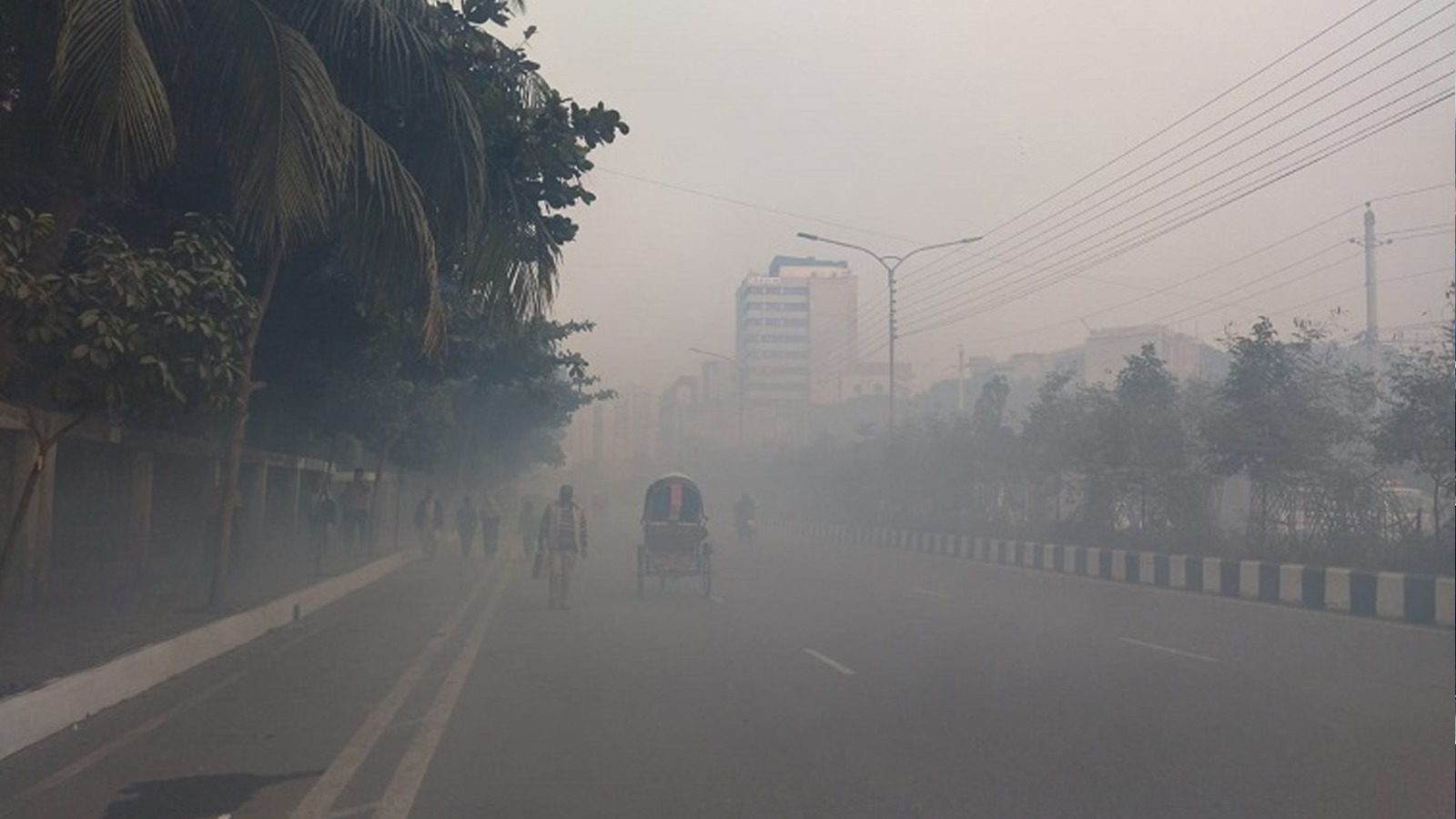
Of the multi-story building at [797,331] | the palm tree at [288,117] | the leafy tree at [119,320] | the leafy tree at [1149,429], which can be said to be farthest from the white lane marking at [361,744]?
the multi-story building at [797,331]

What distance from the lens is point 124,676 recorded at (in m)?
11.9

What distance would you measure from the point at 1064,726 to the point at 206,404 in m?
8.20

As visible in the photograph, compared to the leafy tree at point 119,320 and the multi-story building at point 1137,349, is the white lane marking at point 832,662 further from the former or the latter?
the multi-story building at point 1137,349

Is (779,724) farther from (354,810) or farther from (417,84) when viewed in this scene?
(417,84)

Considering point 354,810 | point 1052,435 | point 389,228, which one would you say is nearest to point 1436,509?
point 389,228

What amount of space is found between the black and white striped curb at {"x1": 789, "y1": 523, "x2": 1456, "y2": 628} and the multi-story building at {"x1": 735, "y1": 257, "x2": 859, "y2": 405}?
35.7 meters

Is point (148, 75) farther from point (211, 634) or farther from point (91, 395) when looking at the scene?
point (211, 634)

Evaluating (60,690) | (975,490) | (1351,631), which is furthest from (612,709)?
(975,490)

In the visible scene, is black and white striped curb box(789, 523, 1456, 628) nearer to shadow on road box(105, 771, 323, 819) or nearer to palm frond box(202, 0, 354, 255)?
palm frond box(202, 0, 354, 255)

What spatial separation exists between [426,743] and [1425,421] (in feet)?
54.3

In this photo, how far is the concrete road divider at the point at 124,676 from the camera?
9422 mm

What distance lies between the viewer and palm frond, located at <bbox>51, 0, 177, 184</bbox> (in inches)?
420

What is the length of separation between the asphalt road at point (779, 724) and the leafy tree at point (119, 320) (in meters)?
2.72

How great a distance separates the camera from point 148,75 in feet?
36.1
